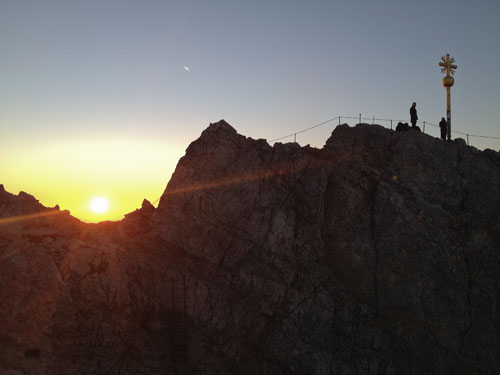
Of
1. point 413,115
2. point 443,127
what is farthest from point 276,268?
point 443,127

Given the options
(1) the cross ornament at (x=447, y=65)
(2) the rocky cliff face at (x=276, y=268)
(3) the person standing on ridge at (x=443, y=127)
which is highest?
(1) the cross ornament at (x=447, y=65)

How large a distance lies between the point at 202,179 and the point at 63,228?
34.7ft

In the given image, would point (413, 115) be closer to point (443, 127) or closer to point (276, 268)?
point (443, 127)

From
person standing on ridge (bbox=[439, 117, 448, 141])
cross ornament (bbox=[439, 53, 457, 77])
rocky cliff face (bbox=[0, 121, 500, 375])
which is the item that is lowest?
rocky cliff face (bbox=[0, 121, 500, 375])

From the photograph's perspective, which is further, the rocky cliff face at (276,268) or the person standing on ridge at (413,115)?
the person standing on ridge at (413,115)

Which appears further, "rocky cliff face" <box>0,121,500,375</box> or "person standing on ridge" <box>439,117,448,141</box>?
"person standing on ridge" <box>439,117,448,141</box>

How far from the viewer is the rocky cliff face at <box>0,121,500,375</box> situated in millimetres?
22984

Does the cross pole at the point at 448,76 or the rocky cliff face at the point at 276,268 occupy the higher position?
the cross pole at the point at 448,76

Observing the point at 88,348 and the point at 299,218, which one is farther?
the point at 299,218

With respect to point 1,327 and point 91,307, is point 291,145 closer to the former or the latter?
point 91,307

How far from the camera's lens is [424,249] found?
26203 millimetres

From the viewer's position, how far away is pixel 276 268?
24953mm

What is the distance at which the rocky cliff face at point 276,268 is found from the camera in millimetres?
22984

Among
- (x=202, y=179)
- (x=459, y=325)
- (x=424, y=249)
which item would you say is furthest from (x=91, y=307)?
(x=459, y=325)
